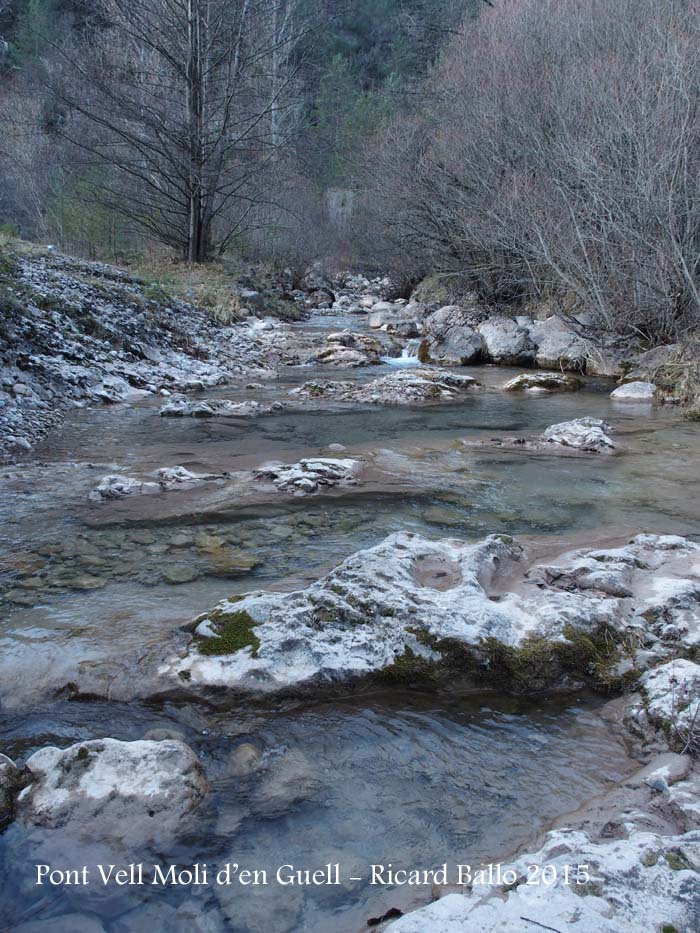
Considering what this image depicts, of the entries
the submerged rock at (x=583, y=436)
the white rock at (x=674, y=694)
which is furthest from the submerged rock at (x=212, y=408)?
the white rock at (x=674, y=694)

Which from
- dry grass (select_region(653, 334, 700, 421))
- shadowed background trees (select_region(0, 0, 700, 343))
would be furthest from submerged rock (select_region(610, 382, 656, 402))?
shadowed background trees (select_region(0, 0, 700, 343))

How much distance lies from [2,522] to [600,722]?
323 centimetres

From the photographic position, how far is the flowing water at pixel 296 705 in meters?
1.66

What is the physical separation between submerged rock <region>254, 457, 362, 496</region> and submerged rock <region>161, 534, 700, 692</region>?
165cm

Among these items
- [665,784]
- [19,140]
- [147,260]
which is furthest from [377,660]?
[19,140]

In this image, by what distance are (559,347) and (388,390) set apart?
4.19 metres

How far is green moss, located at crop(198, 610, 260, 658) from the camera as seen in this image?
7.70ft

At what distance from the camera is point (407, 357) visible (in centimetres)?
1223

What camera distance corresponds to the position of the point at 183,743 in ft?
6.38

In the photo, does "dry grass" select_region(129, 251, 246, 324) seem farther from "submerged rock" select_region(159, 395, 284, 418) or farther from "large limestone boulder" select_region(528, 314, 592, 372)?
"large limestone boulder" select_region(528, 314, 592, 372)

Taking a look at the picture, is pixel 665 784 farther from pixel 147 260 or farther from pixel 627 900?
pixel 147 260

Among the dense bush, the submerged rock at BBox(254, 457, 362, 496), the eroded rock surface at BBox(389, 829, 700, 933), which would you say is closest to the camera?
the eroded rock surface at BBox(389, 829, 700, 933)

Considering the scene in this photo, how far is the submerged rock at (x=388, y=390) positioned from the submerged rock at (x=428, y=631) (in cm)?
546

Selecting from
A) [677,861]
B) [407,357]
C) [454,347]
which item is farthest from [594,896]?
[407,357]
